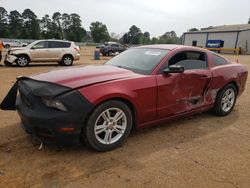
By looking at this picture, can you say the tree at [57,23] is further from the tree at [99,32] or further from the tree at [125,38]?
the tree at [125,38]

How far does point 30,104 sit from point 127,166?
4.89 ft

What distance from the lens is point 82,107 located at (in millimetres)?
2910

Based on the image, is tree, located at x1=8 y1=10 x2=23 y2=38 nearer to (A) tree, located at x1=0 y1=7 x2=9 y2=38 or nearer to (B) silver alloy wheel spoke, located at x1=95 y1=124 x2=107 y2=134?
(A) tree, located at x1=0 y1=7 x2=9 y2=38

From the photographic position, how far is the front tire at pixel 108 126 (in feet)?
10.1

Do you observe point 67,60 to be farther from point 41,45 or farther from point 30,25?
point 30,25

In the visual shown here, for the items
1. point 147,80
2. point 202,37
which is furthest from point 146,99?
point 202,37

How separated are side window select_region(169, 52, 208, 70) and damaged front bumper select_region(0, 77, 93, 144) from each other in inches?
74.0

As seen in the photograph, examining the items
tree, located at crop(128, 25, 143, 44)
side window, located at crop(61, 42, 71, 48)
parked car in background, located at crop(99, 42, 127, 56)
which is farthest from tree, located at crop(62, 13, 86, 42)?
side window, located at crop(61, 42, 71, 48)

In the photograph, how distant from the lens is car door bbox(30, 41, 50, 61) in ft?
43.2

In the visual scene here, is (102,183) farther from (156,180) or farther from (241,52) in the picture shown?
(241,52)

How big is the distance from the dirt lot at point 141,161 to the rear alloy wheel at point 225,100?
2.54ft

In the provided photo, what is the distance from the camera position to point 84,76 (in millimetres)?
3324

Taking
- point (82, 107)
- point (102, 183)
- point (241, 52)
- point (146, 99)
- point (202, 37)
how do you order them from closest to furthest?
1. point (102, 183)
2. point (82, 107)
3. point (146, 99)
4. point (241, 52)
5. point (202, 37)

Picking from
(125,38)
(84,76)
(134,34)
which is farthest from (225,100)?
(134,34)
